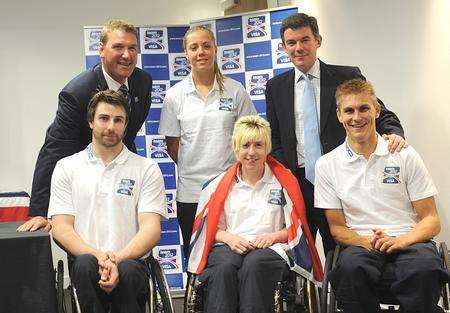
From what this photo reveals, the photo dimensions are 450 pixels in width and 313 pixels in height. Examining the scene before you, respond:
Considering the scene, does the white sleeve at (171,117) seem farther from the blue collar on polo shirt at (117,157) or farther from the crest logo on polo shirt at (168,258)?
the crest logo on polo shirt at (168,258)

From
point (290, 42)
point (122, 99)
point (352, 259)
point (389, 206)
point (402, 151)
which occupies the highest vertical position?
point (290, 42)

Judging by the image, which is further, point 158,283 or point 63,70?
point 63,70

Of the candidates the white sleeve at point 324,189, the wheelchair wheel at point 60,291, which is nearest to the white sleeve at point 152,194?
the wheelchair wheel at point 60,291

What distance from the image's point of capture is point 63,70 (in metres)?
5.65

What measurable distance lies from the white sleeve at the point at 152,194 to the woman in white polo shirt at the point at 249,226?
8.8 inches

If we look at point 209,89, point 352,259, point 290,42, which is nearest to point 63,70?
point 209,89

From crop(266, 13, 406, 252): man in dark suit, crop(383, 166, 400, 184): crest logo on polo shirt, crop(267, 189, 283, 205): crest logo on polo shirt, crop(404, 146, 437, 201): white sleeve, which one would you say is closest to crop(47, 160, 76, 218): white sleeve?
crop(267, 189, 283, 205): crest logo on polo shirt

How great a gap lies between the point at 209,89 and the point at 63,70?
2597 millimetres

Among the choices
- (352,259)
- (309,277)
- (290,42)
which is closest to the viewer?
(352,259)

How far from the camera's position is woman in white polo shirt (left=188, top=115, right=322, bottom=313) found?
281cm

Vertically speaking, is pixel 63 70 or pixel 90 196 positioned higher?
pixel 63 70

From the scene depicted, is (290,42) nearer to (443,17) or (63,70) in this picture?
(443,17)

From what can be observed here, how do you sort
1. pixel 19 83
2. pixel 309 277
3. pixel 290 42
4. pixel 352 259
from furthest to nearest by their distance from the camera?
pixel 19 83 → pixel 290 42 → pixel 309 277 → pixel 352 259

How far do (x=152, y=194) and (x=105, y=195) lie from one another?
230 millimetres
